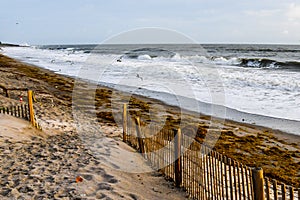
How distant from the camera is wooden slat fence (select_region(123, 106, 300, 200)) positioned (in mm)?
4118

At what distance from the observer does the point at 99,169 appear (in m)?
6.32

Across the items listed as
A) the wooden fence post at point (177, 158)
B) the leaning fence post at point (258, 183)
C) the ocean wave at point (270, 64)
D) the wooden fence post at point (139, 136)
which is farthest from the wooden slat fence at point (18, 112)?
the ocean wave at point (270, 64)

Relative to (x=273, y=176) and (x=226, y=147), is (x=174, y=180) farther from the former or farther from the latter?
(x=226, y=147)

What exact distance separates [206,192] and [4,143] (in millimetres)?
5199

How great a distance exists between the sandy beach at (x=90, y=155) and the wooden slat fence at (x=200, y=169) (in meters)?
0.30

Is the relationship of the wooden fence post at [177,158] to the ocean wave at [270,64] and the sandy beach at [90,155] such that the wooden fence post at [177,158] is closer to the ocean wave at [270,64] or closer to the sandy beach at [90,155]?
the sandy beach at [90,155]

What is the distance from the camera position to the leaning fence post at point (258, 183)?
3.51 metres

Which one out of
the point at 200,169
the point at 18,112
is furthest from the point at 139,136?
the point at 18,112

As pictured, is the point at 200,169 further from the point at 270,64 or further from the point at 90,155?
the point at 270,64

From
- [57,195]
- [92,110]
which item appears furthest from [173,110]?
[57,195]

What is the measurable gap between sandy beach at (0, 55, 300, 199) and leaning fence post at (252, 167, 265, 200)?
7.05 ft

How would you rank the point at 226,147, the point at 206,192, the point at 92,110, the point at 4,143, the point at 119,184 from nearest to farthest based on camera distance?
the point at 206,192, the point at 119,184, the point at 4,143, the point at 226,147, the point at 92,110

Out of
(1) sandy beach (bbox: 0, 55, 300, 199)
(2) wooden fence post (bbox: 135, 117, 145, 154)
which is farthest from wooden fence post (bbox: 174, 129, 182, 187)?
(2) wooden fence post (bbox: 135, 117, 145, 154)

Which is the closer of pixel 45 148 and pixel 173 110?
pixel 45 148
